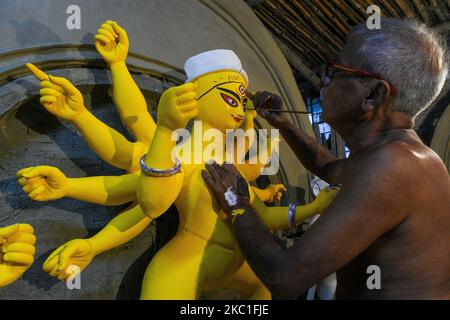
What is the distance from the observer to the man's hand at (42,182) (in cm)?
127

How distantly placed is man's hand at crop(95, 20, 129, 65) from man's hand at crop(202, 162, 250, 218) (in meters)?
0.58

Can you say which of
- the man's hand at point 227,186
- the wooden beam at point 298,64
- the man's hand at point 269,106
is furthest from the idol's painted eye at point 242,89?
the wooden beam at point 298,64

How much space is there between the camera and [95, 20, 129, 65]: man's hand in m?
1.49

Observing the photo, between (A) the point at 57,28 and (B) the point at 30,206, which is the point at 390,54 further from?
(B) the point at 30,206

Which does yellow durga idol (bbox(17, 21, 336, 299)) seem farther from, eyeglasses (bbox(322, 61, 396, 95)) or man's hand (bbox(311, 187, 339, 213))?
eyeglasses (bbox(322, 61, 396, 95))

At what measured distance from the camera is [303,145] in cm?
196

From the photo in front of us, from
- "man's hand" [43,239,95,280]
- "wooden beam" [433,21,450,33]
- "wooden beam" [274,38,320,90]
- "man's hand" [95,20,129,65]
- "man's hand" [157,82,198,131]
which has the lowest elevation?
"man's hand" [43,239,95,280]

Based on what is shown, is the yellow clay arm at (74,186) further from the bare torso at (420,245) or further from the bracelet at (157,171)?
the bare torso at (420,245)

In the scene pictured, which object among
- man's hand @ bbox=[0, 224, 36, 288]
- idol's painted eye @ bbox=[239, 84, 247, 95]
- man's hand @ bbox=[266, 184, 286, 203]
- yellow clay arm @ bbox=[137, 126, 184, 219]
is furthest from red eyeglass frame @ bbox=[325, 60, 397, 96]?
man's hand @ bbox=[0, 224, 36, 288]

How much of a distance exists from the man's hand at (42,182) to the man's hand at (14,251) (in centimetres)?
12

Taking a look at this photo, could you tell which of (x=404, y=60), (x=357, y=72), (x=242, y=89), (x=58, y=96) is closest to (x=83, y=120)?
(x=58, y=96)
